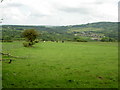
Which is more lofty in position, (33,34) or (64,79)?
(33,34)

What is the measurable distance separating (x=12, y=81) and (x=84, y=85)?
6894 mm

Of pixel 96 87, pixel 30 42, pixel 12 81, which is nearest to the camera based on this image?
pixel 96 87

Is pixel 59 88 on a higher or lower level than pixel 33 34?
lower

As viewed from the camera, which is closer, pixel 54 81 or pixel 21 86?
pixel 21 86

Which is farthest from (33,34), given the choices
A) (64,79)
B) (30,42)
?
(64,79)

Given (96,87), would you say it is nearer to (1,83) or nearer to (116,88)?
(116,88)

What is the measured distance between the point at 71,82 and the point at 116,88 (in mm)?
4161

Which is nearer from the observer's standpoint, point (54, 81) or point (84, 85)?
point (84, 85)

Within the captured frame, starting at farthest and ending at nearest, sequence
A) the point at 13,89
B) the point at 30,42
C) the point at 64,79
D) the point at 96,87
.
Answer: the point at 30,42
the point at 64,79
the point at 96,87
the point at 13,89

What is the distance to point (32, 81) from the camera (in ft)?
54.6

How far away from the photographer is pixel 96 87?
1502cm

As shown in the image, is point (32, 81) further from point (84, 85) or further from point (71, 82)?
point (84, 85)

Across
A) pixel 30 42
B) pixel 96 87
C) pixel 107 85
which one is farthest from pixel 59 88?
pixel 30 42

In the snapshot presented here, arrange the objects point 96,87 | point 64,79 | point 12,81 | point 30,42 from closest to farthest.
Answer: point 96,87 < point 12,81 < point 64,79 < point 30,42
